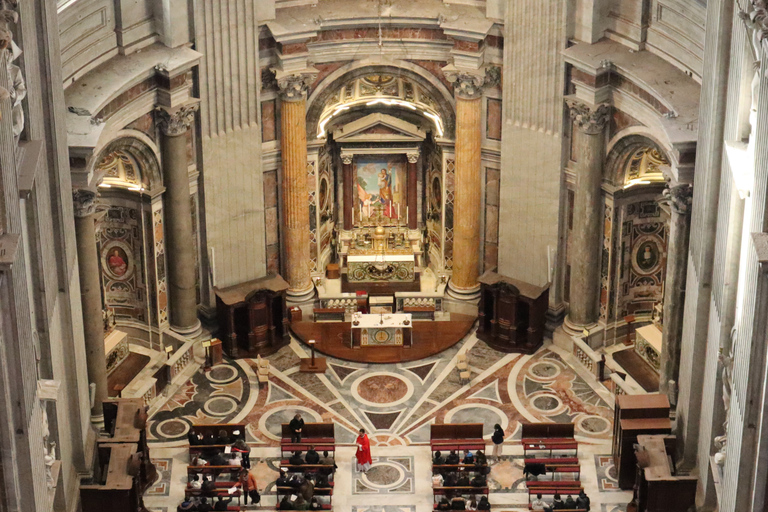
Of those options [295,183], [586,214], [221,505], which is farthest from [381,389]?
[586,214]

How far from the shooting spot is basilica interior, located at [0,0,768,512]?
1100 inches

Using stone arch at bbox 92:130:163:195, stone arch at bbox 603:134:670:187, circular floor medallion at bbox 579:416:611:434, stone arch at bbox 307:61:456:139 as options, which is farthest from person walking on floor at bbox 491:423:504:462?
stone arch at bbox 92:130:163:195

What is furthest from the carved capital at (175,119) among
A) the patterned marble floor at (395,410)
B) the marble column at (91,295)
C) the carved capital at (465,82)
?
the carved capital at (465,82)

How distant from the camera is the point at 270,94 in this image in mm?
37219

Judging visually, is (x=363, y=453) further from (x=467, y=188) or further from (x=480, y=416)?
(x=467, y=188)

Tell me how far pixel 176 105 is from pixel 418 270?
1009cm

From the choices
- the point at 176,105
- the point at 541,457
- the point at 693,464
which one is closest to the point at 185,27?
the point at 176,105

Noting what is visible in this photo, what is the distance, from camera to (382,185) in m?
41.9

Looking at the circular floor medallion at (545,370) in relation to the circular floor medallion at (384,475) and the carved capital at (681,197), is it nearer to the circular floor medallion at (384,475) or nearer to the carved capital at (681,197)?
→ the circular floor medallion at (384,475)

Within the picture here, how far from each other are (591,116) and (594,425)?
748 cm

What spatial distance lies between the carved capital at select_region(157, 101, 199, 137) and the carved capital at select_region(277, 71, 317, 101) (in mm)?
2750

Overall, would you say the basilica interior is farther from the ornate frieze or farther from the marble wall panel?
the ornate frieze

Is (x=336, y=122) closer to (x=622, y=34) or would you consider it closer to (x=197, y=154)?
(x=197, y=154)

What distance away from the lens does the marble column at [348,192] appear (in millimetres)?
41250
